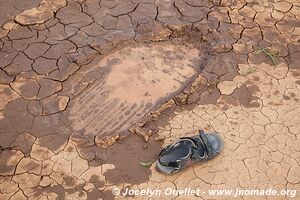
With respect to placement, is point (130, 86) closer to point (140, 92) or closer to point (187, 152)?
point (140, 92)

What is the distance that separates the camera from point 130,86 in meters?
3.99

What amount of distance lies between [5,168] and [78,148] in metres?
0.64

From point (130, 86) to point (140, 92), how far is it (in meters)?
0.13

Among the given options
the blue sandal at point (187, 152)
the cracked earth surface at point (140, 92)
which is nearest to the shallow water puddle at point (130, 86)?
the cracked earth surface at point (140, 92)

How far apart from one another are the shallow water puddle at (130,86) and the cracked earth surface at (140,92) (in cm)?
1

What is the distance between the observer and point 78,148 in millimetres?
3539

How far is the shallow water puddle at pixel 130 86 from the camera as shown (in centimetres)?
373

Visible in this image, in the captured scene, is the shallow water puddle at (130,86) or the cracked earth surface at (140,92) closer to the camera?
the cracked earth surface at (140,92)

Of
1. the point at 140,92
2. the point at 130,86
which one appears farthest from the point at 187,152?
the point at 130,86

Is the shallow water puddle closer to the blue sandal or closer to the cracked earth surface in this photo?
the cracked earth surface

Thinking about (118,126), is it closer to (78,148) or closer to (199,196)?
(78,148)

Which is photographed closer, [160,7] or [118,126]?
[118,126]

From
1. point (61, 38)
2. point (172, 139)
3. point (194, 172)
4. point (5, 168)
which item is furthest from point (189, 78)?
point (5, 168)

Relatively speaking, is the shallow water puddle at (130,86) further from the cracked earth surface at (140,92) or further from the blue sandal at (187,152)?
the blue sandal at (187,152)
